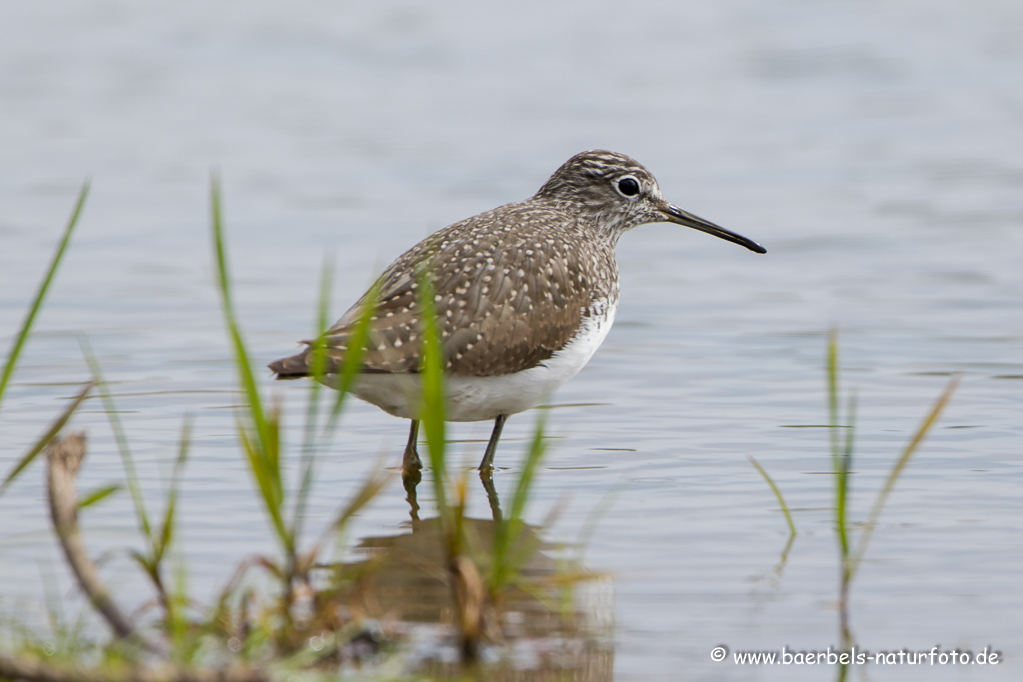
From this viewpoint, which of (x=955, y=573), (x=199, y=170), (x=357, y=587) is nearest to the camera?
(x=357, y=587)

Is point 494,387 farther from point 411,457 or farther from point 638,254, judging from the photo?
point 638,254

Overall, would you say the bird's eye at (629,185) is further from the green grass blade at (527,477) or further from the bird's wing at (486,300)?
the green grass blade at (527,477)

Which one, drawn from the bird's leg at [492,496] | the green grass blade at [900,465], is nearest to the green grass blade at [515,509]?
the green grass blade at [900,465]

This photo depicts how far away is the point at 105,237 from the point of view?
1393 centimetres

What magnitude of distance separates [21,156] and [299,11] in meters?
8.55

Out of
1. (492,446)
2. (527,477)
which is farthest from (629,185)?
(527,477)

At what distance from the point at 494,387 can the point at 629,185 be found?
90.3 inches

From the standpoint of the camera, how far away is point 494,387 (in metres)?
7.35

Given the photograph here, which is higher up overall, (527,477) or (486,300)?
(486,300)

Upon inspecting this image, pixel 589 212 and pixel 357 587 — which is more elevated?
pixel 589 212

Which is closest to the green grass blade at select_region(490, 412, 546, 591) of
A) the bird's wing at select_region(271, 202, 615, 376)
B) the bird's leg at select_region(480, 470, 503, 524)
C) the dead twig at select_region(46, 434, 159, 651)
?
the dead twig at select_region(46, 434, 159, 651)

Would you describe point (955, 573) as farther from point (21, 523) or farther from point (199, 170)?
point (199, 170)

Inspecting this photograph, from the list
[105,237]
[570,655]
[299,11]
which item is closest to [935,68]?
[299,11]

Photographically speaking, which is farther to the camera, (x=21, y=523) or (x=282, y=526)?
(x=21, y=523)
